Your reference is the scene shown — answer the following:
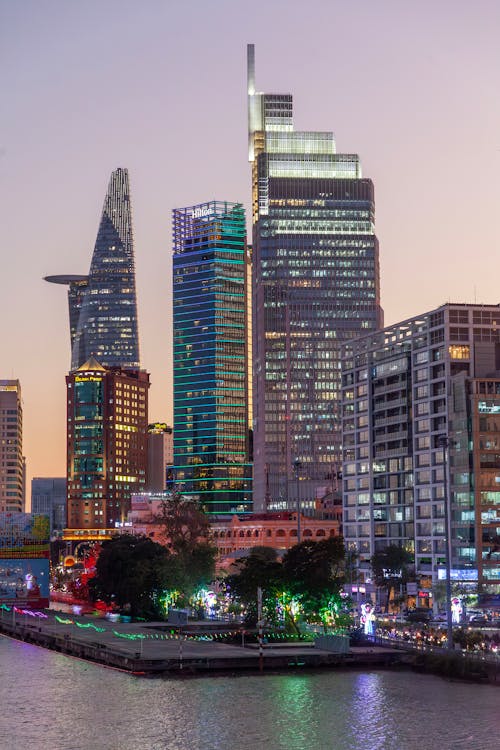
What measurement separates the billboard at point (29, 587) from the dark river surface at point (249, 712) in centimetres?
8117

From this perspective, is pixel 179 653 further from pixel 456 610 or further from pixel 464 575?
pixel 464 575

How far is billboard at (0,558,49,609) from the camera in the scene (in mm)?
195500

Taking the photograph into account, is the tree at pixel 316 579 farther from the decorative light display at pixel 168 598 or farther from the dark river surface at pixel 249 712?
the decorative light display at pixel 168 598

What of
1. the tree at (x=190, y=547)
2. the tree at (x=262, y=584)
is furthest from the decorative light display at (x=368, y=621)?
the tree at (x=190, y=547)

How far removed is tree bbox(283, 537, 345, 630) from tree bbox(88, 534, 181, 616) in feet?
104

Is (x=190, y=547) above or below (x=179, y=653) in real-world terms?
above

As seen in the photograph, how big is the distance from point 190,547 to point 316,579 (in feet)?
147

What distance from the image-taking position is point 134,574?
173m

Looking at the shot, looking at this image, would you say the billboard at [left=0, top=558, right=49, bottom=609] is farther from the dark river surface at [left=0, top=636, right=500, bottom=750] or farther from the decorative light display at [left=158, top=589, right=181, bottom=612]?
the dark river surface at [left=0, top=636, right=500, bottom=750]

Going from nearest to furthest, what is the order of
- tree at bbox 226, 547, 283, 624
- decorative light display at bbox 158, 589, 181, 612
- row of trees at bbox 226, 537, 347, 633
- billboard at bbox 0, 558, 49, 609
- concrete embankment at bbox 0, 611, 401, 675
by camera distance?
concrete embankment at bbox 0, 611, 401, 675 → row of trees at bbox 226, 537, 347, 633 → tree at bbox 226, 547, 283, 624 → decorative light display at bbox 158, 589, 181, 612 → billboard at bbox 0, 558, 49, 609

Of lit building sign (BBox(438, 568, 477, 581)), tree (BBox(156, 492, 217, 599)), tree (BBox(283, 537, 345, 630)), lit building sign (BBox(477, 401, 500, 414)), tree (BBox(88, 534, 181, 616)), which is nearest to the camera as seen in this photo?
tree (BBox(283, 537, 345, 630))

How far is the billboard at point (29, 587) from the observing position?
196m

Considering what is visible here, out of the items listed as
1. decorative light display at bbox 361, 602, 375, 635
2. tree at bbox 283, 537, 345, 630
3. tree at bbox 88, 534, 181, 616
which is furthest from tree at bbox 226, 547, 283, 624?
tree at bbox 88, 534, 181, 616

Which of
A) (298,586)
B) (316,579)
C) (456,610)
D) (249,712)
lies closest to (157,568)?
(298,586)
